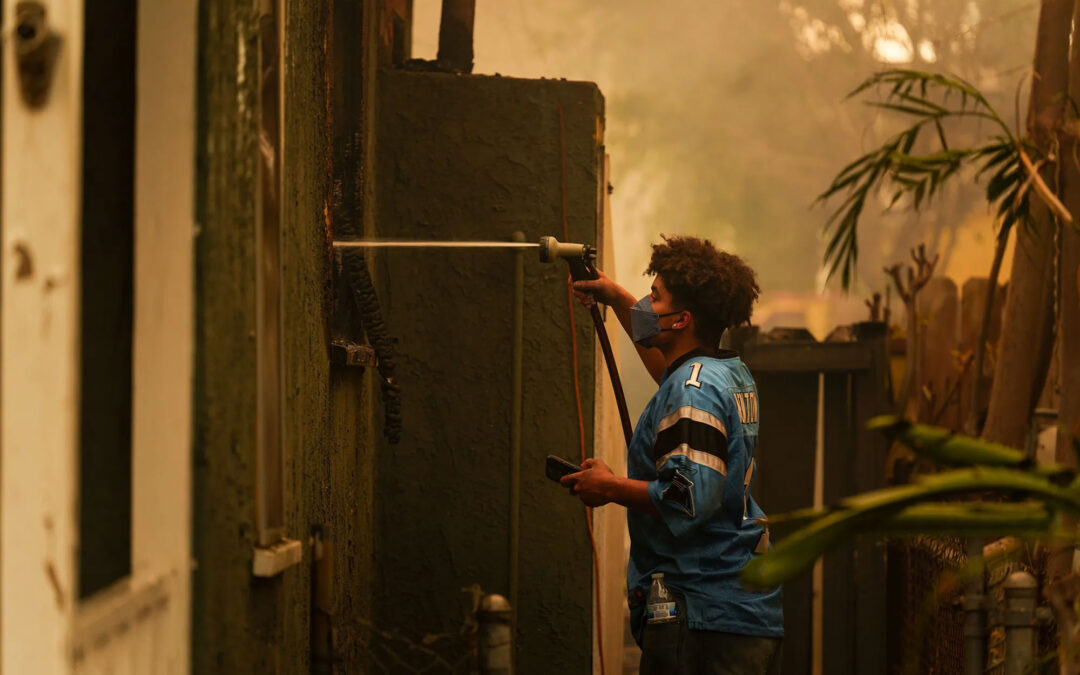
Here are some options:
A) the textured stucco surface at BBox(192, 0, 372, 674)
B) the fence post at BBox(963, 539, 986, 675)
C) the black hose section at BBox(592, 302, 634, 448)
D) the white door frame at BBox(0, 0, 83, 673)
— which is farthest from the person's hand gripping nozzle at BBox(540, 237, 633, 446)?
the white door frame at BBox(0, 0, 83, 673)

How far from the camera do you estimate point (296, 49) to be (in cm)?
274

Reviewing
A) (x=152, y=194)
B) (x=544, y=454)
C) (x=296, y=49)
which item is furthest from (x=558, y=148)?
(x=152, y=194)

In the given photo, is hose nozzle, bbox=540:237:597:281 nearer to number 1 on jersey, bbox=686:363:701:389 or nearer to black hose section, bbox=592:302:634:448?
black hose section, bbox=592:302:634:448

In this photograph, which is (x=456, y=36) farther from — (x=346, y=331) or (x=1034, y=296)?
(x=1034, y=296)

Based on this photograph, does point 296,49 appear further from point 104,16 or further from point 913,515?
point 913,515

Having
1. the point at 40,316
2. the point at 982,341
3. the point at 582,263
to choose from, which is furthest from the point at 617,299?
the point at 982,341

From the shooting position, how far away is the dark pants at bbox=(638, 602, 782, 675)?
3076mm

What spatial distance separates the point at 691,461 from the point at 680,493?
0.31 ft

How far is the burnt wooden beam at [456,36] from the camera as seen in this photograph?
16.0ft

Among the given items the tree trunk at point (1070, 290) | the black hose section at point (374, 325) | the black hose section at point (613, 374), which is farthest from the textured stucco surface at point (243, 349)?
the tree trunk at point (1070, 290)

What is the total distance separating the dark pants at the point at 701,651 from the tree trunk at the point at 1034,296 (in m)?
2.66

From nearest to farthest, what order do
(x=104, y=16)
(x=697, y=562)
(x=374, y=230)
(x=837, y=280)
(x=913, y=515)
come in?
1. (x=913, y=515)
2. (x=104, y=16)
3. (x=697, y=562)
4. (x=374, y=230)
5. (x=837, y=280)

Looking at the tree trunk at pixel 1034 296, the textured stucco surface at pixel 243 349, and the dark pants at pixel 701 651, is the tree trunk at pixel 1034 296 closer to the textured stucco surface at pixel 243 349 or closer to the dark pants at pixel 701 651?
the dark pants at pixel 701 651

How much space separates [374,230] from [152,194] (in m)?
2.44
